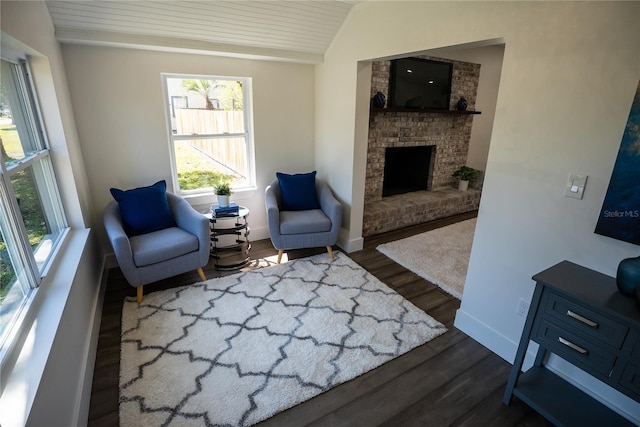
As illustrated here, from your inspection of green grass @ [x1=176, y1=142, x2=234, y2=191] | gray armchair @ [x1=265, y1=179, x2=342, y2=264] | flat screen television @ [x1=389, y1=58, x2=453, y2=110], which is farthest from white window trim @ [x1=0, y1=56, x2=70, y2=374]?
flat screen television @ [x1=389, y1=58, x2=453, y2=110]

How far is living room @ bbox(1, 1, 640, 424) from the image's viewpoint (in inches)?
57.7

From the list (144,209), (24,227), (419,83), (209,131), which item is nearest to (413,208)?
(419,83)

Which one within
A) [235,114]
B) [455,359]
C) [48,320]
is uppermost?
[235,114]

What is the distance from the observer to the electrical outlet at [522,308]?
6.27ft

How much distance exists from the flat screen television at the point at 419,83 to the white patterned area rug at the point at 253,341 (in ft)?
8.01

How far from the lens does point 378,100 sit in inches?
149

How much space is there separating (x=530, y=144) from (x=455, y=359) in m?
1.40

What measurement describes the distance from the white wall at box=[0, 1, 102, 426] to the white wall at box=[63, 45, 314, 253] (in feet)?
0.52

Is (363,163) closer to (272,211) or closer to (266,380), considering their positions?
(272,211)

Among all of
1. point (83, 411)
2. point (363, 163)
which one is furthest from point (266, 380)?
point (363, 163)

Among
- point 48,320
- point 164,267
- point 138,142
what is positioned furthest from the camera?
point 138,142

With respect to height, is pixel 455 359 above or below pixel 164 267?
below

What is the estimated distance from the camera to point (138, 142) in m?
3.01

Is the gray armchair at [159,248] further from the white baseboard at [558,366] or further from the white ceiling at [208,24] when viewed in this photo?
the white baseboard at [558,366]
